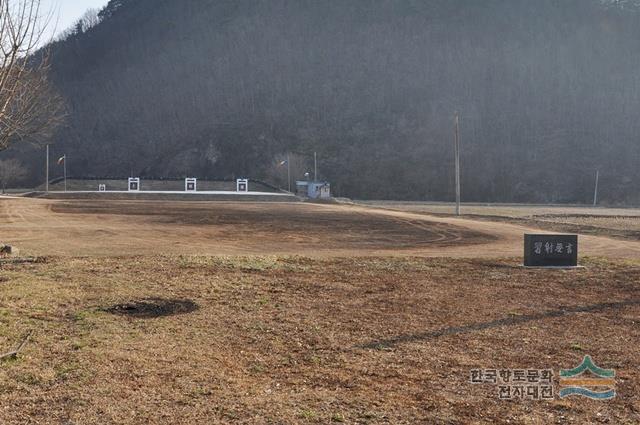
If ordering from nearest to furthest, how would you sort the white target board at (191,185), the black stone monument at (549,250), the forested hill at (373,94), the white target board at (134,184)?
the black stone monument at (549,250) → the white target board at (134,184) → the white target board at (191,185) → the forested hill at (373,94)

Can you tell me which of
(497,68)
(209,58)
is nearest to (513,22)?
(497,68)

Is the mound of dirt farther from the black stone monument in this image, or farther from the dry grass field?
the black stone monument

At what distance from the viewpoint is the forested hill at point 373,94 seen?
106688 mm

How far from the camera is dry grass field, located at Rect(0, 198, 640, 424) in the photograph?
5734 millimetres

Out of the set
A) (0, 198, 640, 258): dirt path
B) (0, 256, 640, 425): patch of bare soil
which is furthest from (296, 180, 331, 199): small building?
(0, 256, 640, 425): patch of bare soil

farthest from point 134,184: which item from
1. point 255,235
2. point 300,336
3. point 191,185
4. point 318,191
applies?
point 300,336

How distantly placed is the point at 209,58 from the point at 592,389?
161 m

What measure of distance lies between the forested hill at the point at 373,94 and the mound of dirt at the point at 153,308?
88.4 meters

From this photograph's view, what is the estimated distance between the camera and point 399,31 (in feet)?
507

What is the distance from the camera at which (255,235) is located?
25969 millimetres

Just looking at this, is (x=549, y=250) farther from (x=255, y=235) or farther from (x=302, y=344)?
(x=255, y=235)

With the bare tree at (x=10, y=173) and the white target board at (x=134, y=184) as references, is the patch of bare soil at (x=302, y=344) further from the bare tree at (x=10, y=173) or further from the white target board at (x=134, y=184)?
the bare tree at (x=10, y=173)

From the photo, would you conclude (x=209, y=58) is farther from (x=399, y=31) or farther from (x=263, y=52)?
(x=399, y=31)

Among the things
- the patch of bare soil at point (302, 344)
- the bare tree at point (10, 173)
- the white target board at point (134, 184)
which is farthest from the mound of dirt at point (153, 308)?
the bare tree at point (10, 173)
